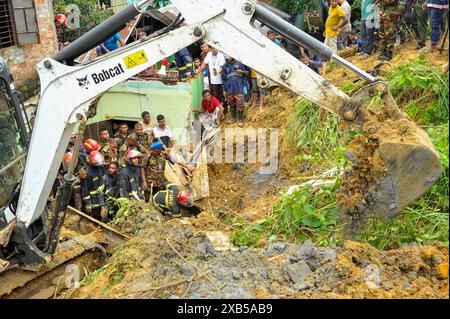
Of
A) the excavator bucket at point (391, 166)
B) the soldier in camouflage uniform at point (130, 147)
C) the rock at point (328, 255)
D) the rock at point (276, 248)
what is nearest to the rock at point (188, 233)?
the rock at point (276, 248)

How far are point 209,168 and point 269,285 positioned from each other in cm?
624

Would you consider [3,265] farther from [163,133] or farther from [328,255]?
[163,133]

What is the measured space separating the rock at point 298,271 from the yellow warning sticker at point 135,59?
2446 mm

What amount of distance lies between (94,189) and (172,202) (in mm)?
1315

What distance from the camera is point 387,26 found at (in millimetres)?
10617

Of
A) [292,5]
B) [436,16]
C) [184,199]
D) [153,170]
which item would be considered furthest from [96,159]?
[292,5]

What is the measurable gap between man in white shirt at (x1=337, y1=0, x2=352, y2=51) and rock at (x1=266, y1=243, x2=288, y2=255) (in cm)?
690

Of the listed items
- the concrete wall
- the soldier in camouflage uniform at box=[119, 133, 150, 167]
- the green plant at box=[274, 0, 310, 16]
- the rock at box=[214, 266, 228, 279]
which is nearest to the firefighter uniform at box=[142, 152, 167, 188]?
the soldier in camouflage uniform at box=[119, 133, 150, 167]

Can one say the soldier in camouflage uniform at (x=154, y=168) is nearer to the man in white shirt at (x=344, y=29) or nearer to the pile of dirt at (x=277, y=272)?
the pile of dirt at (x=277, y=272)

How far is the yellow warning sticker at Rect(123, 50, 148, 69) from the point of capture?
5773 mm

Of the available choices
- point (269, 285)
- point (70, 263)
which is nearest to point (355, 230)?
point (269, 285)

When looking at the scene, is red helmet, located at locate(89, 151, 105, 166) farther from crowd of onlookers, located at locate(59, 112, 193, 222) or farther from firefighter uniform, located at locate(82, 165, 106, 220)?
firefighter uniform, located at locate(82, 165, 106, 220)

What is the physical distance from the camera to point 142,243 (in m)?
6.82

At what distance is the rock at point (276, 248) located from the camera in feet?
20.9
